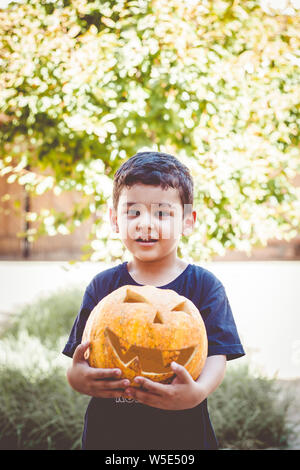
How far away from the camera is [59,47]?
9.28 feet

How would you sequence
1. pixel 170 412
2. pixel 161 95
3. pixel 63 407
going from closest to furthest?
1. pixel 170 412
2. pixel 161 95
3. pixel 63 407

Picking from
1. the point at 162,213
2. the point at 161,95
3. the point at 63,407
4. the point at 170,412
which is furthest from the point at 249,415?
the point at 162,213

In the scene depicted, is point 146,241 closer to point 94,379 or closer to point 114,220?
point 114,220

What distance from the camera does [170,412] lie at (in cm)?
143

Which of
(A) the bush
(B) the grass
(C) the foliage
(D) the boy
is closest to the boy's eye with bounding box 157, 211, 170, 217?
(D) the boy

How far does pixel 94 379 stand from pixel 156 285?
1.17 ft

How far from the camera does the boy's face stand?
134 centimetres

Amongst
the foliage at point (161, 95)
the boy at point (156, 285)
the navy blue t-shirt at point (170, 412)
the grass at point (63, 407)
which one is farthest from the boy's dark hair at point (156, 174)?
the grass at point (63, 407)

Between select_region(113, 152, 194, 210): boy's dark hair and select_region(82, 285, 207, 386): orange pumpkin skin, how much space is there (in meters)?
0.34

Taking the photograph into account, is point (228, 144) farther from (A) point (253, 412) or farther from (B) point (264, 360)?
(B) point (264, 360)

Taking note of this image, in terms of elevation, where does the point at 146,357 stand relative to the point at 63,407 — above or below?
above

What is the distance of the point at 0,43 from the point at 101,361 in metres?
2.58

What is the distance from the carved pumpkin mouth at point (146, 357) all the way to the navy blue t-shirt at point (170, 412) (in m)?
0.24

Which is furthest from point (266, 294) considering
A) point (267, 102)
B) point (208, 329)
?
point (208, 329)
